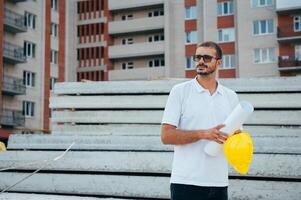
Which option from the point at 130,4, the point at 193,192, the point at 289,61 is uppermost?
the point at 130,4

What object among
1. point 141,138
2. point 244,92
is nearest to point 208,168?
point 141,138

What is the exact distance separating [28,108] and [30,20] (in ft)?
20.2

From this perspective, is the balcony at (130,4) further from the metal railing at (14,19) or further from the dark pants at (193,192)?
the dark pants at (193,192)

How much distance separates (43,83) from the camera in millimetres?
33250

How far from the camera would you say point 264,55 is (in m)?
32.9

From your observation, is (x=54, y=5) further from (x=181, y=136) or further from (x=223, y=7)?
(x=181, y=136)

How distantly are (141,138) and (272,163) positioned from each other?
4.65 ft

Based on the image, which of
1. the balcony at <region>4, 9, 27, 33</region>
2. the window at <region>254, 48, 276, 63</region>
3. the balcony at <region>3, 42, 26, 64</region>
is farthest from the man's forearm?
the window at <region>254, 48, 276, 63</region>

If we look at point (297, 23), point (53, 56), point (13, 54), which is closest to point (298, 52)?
point (297, 23)

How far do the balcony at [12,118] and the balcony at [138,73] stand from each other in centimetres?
1026

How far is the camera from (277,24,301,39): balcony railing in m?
31.4

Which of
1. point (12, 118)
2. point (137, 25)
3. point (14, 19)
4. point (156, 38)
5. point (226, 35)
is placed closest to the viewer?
point (12, 118)

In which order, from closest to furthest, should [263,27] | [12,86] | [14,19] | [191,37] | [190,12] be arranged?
1. [12,86]
2. [14,19]
3. [263,27]
4. [191,37]
5. [190,12]

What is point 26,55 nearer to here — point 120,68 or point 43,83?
point 43,83
